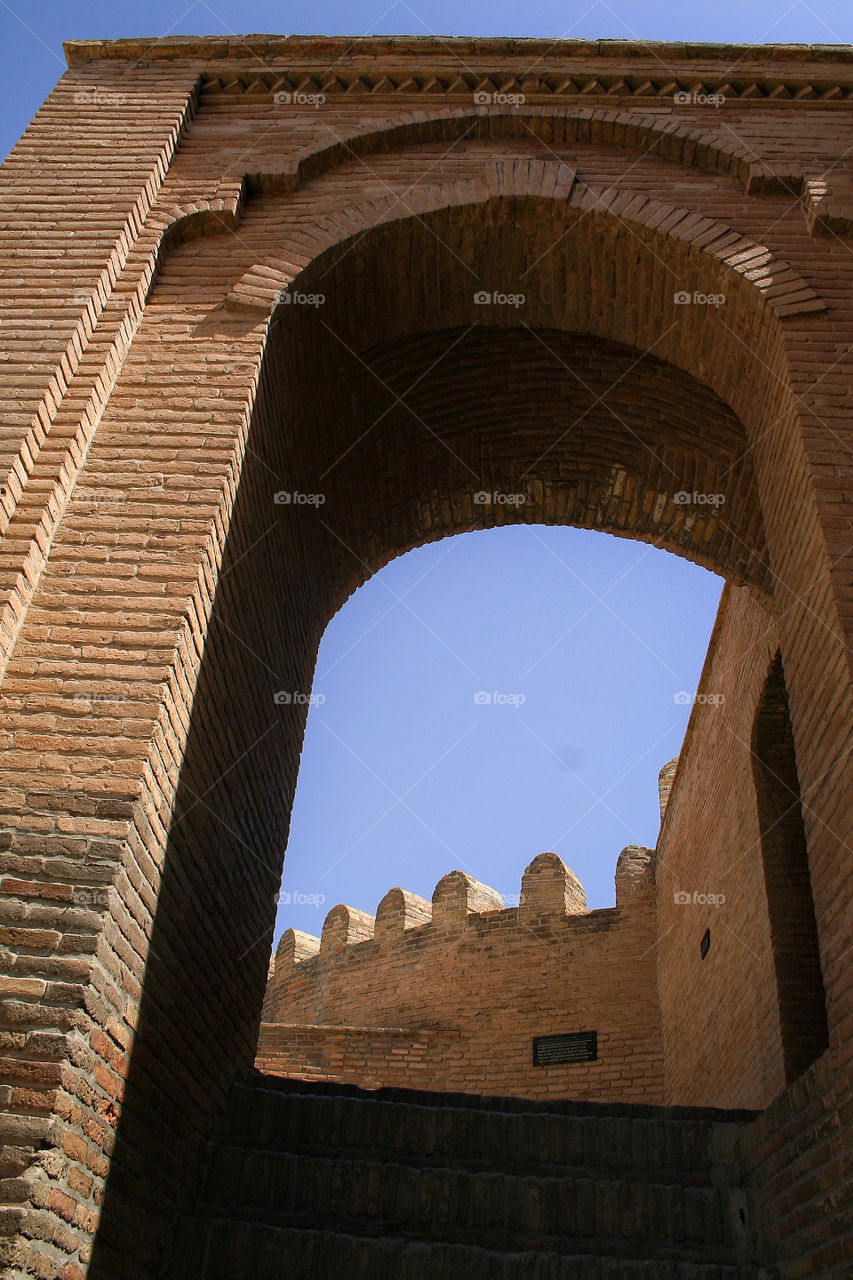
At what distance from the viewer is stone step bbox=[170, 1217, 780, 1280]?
125 inches

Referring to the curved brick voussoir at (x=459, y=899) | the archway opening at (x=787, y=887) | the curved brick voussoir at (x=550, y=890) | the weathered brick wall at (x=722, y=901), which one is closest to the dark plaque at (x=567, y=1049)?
the weathered brick wall at (x=722, y=901)

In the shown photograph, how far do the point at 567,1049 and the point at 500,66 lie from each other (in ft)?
28.4

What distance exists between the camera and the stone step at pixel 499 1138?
3.77 metres

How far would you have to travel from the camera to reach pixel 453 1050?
1035 cm

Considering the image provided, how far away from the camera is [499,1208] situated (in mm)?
3512

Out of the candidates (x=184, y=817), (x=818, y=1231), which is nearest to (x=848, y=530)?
(x=818, y=1231)

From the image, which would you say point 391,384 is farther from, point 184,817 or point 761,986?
point 761,986

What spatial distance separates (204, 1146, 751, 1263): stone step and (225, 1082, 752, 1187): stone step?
0.62 feet

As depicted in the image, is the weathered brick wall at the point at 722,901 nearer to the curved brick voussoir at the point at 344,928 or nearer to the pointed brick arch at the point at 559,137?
the pointed brick arch at the point at 559,137

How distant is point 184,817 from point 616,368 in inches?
153

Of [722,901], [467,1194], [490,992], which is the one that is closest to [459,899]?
[490,992]

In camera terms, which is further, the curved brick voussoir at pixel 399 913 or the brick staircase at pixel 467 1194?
the curved brick voussoir at pixel 399 913

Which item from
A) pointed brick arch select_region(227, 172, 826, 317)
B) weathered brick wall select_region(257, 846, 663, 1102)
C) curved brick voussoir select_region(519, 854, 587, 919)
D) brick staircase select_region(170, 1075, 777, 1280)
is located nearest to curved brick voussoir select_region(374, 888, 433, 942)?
weathered brick wall select_region(257, 846, 663, 1102)

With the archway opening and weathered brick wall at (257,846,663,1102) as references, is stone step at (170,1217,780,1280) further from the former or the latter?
weathered brick wall at (257,846,663,1102)
